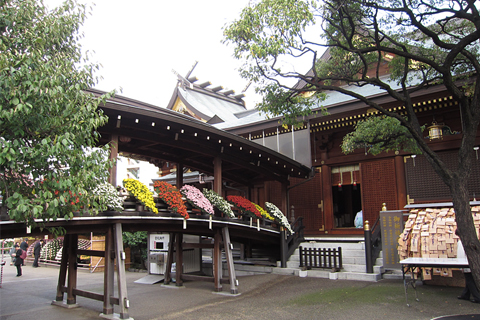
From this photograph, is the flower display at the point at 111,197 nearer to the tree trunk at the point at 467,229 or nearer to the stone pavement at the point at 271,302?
the stone pavement at the point at 271,302

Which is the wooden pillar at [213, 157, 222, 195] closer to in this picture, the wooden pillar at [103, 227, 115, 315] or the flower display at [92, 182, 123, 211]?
the flower display at [92, 182, 123, 211]

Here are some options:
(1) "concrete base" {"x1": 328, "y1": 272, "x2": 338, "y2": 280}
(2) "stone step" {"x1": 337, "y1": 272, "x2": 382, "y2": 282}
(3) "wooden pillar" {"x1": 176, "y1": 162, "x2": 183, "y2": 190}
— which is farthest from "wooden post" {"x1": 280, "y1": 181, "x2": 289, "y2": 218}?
(3) "wooden pillar" {"x1": 176, "y1": 162, "x2": 183, "y2": 190}

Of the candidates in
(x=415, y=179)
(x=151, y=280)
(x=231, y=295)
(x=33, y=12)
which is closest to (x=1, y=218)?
(x=33, y=12)

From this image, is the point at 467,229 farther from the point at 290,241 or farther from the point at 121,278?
the point at 290,241

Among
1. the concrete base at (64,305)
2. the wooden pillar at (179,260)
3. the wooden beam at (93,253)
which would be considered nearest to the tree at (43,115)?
the wooden beam at (93,253)

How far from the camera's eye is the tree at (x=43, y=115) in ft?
14.5

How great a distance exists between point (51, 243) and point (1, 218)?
15103mm

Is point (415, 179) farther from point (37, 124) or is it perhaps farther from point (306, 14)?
point (37, 124)

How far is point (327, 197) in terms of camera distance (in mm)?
15500

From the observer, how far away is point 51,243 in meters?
19.6

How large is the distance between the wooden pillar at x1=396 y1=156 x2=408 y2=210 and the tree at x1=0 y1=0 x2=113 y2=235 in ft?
37.8

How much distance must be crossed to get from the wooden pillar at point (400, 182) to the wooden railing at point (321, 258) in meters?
3.38

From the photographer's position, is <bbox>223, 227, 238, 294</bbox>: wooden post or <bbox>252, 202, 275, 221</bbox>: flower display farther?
<bbox>252, 202, 275, 221</bbox>: flower display

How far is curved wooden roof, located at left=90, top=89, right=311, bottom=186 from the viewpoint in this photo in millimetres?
8414
